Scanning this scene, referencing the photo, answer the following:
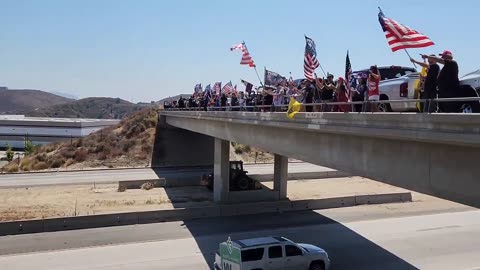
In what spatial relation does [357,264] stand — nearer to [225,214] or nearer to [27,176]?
[225,214]

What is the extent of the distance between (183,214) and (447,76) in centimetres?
2258

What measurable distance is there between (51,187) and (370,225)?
1093 inches

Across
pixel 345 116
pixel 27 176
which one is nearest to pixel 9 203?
pixel 27 176

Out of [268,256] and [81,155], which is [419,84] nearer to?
[268,256]

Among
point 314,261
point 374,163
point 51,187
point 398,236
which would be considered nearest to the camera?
point 374,163

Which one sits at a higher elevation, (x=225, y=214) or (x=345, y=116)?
(x=345, y=116)

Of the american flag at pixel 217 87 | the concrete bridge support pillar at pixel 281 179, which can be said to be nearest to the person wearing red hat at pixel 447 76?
the concrete bridge support pillar at pixel 281 179

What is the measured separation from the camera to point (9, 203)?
34.3m

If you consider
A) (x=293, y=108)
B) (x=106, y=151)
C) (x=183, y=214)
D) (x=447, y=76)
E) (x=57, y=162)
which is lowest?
(x=57, y=162)

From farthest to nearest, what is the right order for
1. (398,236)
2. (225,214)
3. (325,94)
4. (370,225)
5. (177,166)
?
(177,166) → (225,214) → (370,225) → (398,236) → (325,94)

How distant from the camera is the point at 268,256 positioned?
55.9ft

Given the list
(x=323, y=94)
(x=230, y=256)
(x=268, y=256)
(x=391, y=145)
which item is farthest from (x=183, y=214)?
(x=391, y=145)

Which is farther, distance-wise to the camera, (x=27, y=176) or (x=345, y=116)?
(x=27, y=176)

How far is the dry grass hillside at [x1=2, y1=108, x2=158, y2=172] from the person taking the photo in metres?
58.0
